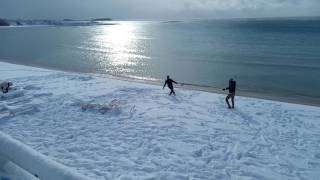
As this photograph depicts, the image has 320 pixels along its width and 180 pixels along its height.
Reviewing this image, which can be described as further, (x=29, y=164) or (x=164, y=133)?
(x=164, y=133)

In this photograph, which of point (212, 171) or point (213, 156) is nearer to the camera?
point (212, 171)

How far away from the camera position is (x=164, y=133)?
1557 cm

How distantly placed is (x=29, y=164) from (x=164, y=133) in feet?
32.3

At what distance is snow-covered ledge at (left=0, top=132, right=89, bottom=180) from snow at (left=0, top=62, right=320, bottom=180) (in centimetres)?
480

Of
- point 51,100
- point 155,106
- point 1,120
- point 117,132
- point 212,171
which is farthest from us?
point 51,100

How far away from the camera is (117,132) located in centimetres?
1579

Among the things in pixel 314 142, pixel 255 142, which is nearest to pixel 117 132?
pixel 255 142

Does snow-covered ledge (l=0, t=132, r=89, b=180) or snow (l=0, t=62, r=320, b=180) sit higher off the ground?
snow-covered ledge (l=0, t=132, r=89, b=180)

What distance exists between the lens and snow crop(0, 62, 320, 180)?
468 inches

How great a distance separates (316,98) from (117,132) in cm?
1910

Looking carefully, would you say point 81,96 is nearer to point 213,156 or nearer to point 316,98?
point 213,156

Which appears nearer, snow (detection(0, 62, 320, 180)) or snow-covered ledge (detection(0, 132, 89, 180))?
snow-covered ledge (detection(0, 132, 89, 180))

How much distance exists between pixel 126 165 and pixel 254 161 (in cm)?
463

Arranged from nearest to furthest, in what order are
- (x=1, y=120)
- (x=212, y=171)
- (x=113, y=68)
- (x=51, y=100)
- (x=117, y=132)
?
(x=212, y=171) → (x=117, y=132) → (x=1, y=120) → (x=51, y=100) → (x=113, y=68)
